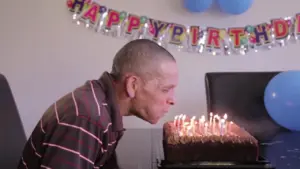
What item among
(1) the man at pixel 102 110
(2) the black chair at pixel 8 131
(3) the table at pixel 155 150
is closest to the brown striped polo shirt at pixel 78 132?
(1) the man at pixel 102 110

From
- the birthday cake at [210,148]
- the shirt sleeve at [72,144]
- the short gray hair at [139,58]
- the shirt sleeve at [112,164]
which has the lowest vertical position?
the shirt sleeve at [112,164]

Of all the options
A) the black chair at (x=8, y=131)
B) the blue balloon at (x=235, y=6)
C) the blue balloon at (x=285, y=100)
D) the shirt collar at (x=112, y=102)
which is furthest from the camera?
the blue balloon at (x=235, y=6)

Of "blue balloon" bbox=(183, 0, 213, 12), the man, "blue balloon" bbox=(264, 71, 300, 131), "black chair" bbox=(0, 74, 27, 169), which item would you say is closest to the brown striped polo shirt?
the man

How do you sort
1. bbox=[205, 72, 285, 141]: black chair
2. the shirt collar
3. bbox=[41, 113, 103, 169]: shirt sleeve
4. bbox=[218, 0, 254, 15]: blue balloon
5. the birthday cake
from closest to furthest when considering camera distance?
bbox=[41, 113, 103, 169]: shirt sleeve < the shirt collar < the birthday cake < bbox=[205, 72, 285, 141]: black chair < bbox=[218, 0, 254, 15]: blue balloon

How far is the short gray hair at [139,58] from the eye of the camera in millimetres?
1121

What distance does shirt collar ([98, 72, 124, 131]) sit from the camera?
1.04m

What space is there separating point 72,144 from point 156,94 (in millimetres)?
337

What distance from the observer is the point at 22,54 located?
2600 mm

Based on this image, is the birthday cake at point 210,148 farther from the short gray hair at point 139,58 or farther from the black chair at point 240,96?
the black chair at point 240,96

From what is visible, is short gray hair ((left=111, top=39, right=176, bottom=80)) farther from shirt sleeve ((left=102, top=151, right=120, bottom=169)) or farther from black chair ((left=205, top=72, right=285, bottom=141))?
black chair ((left=205, top=72, right=285, bottom=141))

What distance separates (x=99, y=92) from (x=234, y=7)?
165 cm

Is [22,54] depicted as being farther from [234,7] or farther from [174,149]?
[174,149]

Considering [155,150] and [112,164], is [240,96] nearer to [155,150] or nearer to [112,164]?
[155,150]

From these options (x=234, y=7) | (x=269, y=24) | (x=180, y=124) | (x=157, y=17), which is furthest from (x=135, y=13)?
(x=180, y=124)
